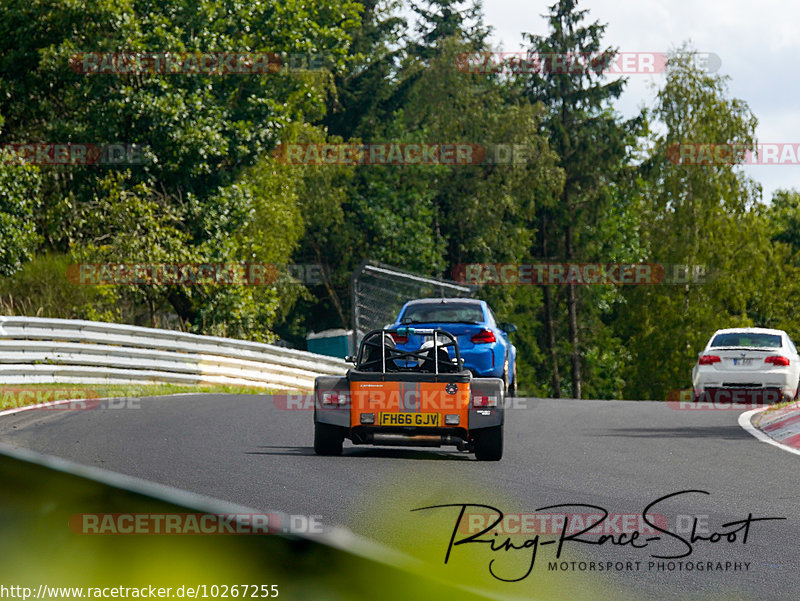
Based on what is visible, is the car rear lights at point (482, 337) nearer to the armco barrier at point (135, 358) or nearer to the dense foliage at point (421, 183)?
the armco barrier at point (135, 358)

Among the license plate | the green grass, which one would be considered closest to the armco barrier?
the green grass

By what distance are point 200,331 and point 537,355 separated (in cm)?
3004

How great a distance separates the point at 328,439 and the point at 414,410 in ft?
3.18

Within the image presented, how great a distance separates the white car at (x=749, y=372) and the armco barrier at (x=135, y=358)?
9728mm

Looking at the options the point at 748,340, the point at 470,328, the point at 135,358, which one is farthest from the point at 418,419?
the point at 135,358

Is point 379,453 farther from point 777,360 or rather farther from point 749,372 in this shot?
point 777,360

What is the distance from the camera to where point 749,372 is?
68.6ft


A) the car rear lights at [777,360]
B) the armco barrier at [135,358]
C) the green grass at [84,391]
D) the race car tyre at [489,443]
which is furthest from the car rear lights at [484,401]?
the car rear lights at [777,360]

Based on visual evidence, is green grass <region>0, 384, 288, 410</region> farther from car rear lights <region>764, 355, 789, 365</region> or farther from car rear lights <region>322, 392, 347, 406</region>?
car rear lights <region>764, 355, 789, 365</region>

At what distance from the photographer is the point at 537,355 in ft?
194

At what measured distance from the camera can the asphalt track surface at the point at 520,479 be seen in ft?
20.7

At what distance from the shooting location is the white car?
2084 cm

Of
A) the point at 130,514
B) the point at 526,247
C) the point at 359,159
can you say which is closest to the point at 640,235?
the point at 526,247

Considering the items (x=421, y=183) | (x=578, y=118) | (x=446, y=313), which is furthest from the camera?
(x=578, y=118)
